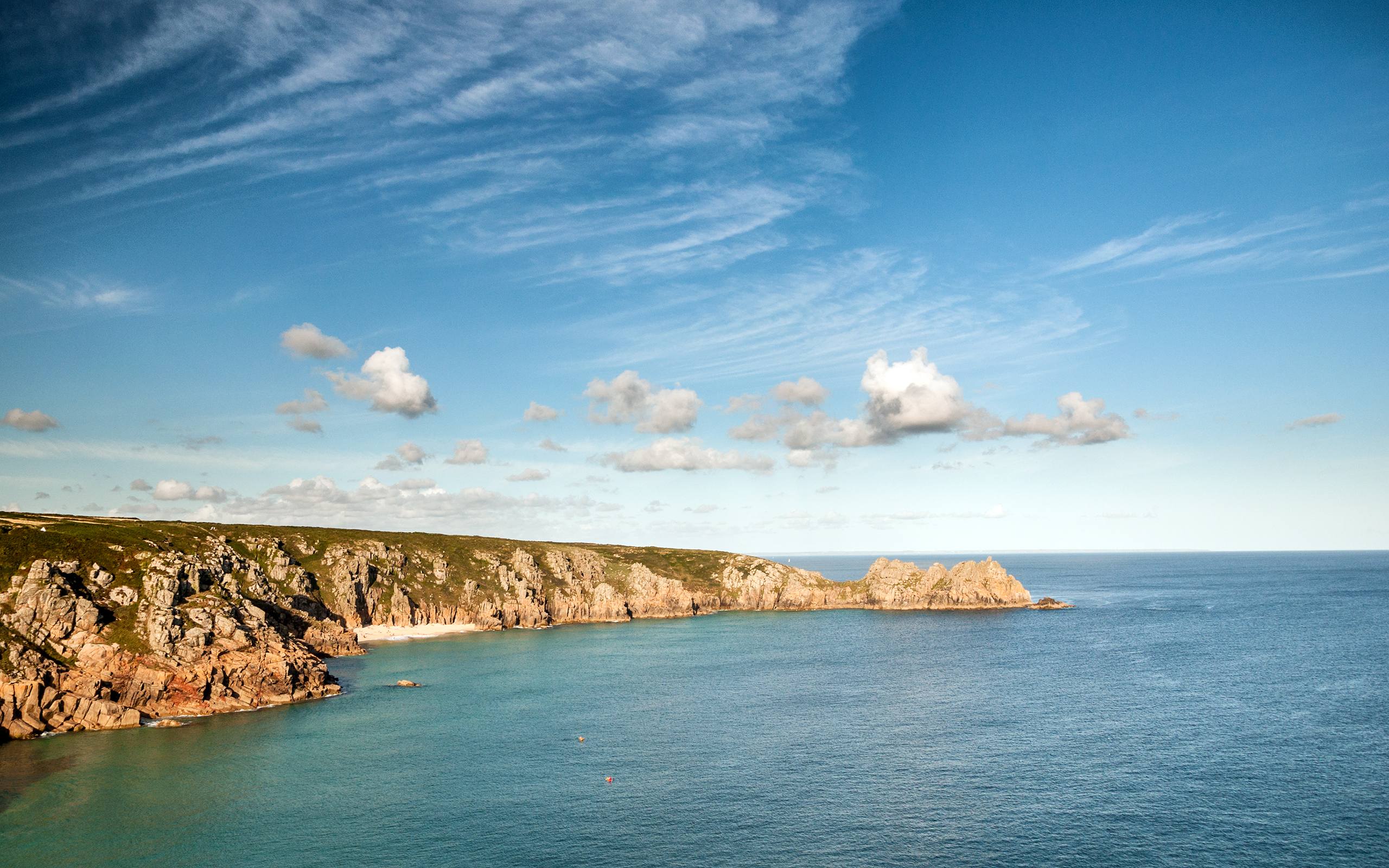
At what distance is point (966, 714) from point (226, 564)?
17028 centimetres

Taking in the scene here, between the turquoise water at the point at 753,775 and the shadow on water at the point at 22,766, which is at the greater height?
the shadow on water at the point at 22,766

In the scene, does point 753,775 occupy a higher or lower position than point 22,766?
lower

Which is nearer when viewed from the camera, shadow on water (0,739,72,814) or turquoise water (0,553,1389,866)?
turquoise water (0,553,1389,866)

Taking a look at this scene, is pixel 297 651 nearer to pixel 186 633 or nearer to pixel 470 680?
pixel 186 633

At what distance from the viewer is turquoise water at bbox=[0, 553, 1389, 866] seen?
2940 inches

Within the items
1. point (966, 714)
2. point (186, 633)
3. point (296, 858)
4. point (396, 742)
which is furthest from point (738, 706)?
point (186, 633)

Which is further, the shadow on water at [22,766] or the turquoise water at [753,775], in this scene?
the shadow on water at [22,766]

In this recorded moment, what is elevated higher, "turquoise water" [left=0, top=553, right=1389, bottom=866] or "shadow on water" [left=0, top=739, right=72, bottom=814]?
"shadow on water" [left=0, top=739, right=72, bottom=814]

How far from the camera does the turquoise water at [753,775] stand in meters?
74.7

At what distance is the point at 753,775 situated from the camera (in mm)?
95688

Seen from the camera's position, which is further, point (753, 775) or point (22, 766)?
point (22, 766)

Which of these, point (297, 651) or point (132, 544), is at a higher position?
point (132, 544)

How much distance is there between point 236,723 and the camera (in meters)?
123

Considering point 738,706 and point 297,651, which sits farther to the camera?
point 297,651
